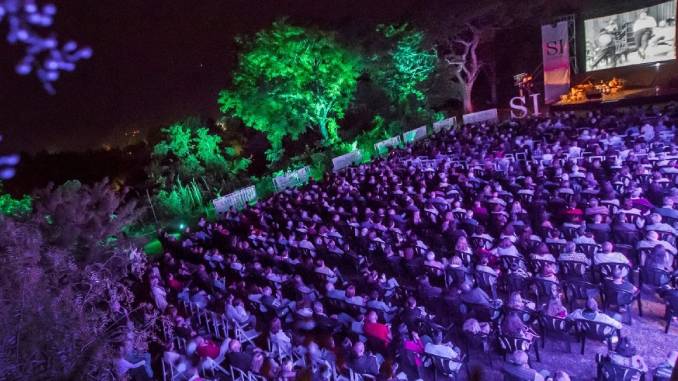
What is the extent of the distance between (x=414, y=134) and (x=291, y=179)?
8.03m

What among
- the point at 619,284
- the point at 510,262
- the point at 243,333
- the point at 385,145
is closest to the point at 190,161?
the point at 385,145

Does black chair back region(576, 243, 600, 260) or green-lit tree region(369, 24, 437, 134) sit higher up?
green-lit tree region(369, 24, 437, 134)

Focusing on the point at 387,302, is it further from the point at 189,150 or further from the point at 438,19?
the point at 438,19

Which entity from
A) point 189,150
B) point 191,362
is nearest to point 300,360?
point 191,362

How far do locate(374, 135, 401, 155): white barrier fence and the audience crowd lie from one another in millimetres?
8350

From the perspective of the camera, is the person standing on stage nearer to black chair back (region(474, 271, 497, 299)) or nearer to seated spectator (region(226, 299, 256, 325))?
black chair back (region(474, 271, 497, 299))

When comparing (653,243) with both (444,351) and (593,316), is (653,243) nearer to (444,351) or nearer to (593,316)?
(593,316)

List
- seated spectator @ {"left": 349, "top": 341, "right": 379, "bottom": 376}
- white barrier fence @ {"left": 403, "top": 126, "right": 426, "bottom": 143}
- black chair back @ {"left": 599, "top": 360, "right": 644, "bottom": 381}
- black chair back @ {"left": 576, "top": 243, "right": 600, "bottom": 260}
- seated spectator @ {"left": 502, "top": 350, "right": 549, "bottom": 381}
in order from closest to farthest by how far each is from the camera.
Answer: black chair back @ {"left": 599, "top": 360, "right": 644, "bottom": 381}
seated spectator @ {"left": 502, "top": 350, "right": 549, "bottom": 381}
seated spectator @ {"left": 349, "top": 341, "right": 379, "bottom": 376}
black chair back @ {"left": 576, "top": 243, "right": 600, "bottom": 260}
white barrier fence @ {"left": 403, "top": 126, "right": 426, "bottom": 143}

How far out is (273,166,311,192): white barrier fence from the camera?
67.1 feet

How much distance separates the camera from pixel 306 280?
1001 centimetres

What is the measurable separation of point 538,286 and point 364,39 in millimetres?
23206

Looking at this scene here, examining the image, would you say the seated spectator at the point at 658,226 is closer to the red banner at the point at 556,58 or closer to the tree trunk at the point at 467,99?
the red banner at the point at 556,58

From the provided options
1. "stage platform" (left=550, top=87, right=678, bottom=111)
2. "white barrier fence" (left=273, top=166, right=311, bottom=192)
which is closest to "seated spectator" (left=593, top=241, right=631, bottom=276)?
"white barrier fence" (left=273, top=166, right=311, bottom=192)

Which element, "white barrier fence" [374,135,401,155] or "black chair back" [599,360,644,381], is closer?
"black chair back" [599,360,644,381]
